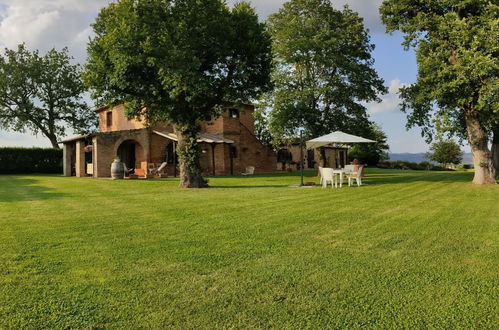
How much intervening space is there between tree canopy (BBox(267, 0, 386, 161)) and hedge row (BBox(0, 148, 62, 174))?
23645 mm

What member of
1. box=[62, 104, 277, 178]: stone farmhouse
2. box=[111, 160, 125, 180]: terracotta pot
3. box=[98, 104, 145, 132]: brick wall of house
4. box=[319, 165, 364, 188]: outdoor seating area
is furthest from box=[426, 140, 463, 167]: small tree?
box=[111, 160, 125, 180]: terracotta pot

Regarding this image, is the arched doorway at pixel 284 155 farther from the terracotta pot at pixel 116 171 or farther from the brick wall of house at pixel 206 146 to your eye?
the terracotta pot at pixel 116 171

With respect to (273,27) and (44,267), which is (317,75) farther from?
(44,267)

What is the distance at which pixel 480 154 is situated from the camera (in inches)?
648

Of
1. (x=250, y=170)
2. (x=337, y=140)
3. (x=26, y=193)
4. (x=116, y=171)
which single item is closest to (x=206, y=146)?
(x=250, y=170)

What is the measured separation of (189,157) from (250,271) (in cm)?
1287

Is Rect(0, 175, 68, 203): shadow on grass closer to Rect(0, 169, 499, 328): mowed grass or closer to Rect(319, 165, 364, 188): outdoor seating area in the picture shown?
Rect(0, 169, 499, 328): mowed grass

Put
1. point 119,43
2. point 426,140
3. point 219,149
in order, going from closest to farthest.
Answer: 1. point 119,43
2. point 426,140
3. point 219,149

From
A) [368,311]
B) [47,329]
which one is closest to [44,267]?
[47,329]

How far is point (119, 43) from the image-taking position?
13891 mm

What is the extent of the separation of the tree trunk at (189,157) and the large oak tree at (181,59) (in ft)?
0.15

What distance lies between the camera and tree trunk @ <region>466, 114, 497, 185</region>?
1614 centimetres

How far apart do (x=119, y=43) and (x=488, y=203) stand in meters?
13.7

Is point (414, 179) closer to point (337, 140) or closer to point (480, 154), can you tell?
point (480, 154)
